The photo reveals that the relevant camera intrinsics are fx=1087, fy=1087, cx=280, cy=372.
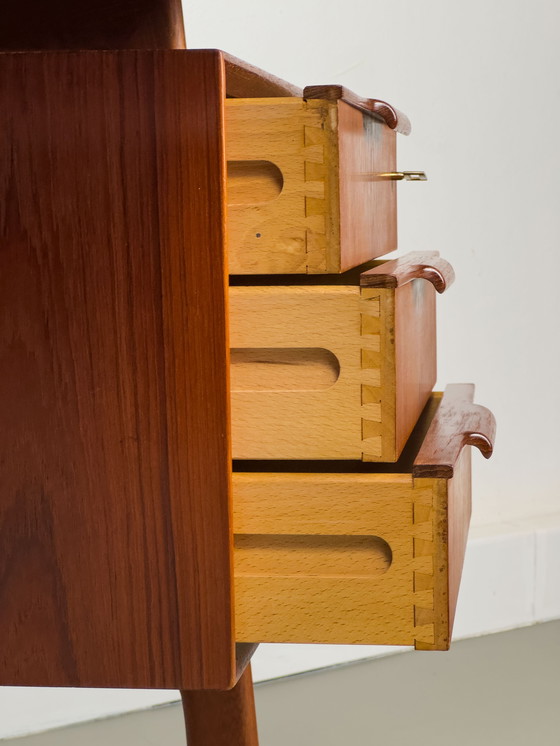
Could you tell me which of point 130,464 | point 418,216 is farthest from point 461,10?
point 130,464

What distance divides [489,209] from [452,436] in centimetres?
124

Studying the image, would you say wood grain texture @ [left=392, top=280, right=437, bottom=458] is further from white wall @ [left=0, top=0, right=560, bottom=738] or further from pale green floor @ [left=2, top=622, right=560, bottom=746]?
white wall @ [left=0, top=0, right=560, bottom=738]

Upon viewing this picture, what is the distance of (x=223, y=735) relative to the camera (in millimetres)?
829

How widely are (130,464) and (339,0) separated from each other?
1325 mm

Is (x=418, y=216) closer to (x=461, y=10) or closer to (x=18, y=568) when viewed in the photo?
(x=461, y=10)

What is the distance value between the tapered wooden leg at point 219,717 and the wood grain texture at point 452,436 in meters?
0.25

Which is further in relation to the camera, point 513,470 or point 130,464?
point 513,470

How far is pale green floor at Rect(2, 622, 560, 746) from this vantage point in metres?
1.45

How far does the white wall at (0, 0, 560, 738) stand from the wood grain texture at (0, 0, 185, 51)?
93 cm

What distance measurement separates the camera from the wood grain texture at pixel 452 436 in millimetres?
627

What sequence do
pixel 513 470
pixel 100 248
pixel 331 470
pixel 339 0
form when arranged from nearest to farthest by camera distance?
pixel 100 248 < pixel 331 470 < pixel 339 0 < pixel 513 470

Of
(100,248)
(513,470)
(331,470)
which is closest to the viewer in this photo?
(100,248)

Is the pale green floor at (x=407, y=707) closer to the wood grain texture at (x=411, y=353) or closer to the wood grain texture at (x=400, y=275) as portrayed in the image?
the wood grain texture at (x=411, y=353)

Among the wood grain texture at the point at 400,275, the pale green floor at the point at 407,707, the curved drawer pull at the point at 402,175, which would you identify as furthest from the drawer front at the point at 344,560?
the pale green floor at the point at 407,707
